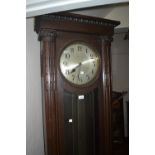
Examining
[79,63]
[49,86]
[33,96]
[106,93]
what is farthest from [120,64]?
[49,86]

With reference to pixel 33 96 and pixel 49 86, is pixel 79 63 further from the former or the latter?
pixel 33 96

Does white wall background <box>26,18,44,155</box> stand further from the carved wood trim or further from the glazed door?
the glazed door

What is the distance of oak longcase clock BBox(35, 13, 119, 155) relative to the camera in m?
1.42

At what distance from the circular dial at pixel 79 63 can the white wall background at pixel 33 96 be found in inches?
9.9

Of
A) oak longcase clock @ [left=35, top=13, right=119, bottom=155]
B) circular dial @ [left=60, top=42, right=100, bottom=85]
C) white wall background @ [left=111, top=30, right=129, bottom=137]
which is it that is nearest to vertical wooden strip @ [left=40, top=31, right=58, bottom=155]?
oak longcase clock @ [left=35, top=13, right=119, bottom=155]

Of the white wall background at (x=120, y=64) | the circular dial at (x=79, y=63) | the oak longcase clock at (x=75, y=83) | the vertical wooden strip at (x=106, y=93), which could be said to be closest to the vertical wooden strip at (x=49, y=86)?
the oak longcase clock at (x=75, y=83)

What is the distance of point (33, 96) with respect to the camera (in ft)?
5.28

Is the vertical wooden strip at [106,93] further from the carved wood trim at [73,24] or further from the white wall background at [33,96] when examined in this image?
the white wall background at [33,96]

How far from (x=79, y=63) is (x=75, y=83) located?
157mm
